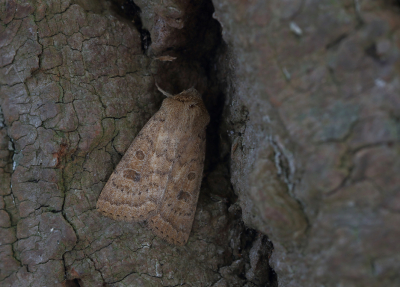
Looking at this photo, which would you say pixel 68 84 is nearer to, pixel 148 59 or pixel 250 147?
pixel 148 59

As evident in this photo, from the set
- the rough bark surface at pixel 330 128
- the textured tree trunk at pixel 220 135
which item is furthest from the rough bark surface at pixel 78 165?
the rough bark surface at pixel 330 128

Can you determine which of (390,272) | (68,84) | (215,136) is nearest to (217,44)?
(215,136)

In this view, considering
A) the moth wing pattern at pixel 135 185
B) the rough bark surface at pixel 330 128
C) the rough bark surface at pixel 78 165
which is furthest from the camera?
the moth wing pattern at pixel 135 185

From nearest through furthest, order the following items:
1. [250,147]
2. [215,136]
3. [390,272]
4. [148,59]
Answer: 1. [390,272]
2. [250,147]
3. [148,59]
4. [215,136]

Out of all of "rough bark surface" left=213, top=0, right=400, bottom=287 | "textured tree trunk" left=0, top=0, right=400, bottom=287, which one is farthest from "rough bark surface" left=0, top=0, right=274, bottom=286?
"rough bark surface" left=213, top=0, right=400, bottom=287

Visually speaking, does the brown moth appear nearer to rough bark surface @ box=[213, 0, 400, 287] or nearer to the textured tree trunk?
the textured tree trunk

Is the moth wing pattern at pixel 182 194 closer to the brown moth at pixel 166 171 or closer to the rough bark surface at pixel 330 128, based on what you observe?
the brown moth at pixel 166 171

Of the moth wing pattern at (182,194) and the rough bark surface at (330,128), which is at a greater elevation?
the rough bark surface at (330,128)

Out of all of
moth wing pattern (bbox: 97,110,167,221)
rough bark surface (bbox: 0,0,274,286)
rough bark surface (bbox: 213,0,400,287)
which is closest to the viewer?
rough bark surface (bbox: 213,0,400,287)
